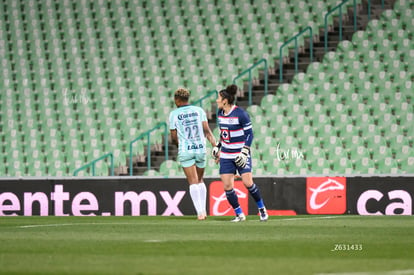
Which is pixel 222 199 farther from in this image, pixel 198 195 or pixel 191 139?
pixel 191 139

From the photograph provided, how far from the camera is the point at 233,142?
41.3 ft

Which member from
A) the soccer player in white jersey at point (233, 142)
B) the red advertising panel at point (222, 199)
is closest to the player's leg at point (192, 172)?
the soccer player in white jersey at point (233, 142)

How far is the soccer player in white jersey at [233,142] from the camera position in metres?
12.5

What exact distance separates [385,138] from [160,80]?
6.24 meters

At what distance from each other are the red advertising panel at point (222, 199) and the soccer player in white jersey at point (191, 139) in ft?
11.2

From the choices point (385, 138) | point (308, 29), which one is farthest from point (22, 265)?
point (308, 29)

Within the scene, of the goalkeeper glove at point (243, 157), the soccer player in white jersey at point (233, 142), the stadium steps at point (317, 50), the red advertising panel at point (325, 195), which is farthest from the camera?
the stadium steps at point (317, 50)

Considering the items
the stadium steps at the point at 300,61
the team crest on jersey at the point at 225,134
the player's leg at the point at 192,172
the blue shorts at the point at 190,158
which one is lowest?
the player's leg at the point at 192,172

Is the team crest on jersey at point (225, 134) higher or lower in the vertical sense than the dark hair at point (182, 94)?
lower

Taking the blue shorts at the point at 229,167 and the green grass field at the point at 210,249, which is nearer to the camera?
the green grass field at the point at 210,249

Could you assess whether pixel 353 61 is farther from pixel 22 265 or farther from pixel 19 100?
pixel 22 265

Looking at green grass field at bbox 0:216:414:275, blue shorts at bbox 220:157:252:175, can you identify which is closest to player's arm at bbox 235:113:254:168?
blue shorts at bbox 220:157:252:175

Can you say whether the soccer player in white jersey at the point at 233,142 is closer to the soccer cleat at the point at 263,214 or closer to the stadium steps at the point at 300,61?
the soccer cleat at the point at 263,214

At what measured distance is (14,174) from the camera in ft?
72.2
